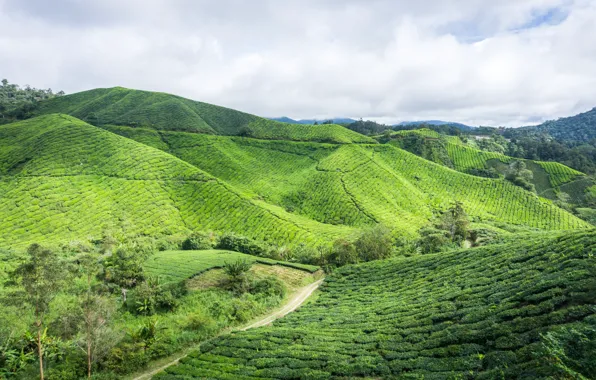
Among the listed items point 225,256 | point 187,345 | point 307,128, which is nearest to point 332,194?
point 225,256

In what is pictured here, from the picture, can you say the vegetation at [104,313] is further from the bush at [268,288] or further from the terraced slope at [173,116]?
the terraced slope at [173,116]

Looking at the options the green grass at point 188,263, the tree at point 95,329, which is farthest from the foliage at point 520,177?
the tree at point 95,329

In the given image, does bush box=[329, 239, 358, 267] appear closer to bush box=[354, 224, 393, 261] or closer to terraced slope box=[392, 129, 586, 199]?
bush box=[354, 224, 393, 261]

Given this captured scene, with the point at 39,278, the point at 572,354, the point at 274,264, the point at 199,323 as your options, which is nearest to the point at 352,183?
the point at 274,264

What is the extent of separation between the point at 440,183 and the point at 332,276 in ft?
238

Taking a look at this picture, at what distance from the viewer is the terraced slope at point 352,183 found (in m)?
82.2

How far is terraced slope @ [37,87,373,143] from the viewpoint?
12912 cm

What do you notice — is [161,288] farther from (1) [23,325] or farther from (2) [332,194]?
(2) [332,194]

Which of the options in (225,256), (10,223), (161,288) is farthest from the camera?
(10,223)

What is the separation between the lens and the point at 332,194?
3438 inches

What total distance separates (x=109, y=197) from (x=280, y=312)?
5312 centimetres

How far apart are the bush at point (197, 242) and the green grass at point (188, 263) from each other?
5.29m

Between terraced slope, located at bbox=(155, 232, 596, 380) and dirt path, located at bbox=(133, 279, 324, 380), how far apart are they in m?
1.46

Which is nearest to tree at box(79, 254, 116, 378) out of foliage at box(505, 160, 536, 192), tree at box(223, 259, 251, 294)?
tree at box(223, 259, 251, 294)
